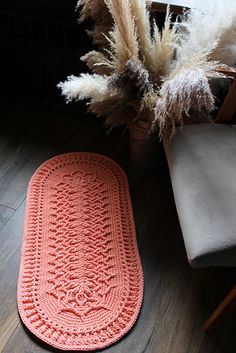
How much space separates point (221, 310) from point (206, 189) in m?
0.39

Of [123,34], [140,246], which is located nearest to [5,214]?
[140,246]

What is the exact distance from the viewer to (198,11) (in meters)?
1.12

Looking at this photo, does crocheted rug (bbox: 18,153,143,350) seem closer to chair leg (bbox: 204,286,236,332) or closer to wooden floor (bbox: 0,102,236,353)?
wooden floor (bbox: 0,102,236,353)

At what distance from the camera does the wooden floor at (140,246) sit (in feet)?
3.62

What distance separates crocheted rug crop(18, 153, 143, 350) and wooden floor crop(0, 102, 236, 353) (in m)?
0.04

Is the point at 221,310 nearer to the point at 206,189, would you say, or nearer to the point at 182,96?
the point at 206,189

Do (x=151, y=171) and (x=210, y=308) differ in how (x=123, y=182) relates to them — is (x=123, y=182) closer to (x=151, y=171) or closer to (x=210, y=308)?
(x=151, y=171)

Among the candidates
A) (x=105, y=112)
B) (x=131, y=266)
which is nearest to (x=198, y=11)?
(x=105, y=112)

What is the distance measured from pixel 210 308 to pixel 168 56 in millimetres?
855

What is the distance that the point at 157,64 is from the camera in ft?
3.86

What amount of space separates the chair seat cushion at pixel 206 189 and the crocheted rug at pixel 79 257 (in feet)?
1.32

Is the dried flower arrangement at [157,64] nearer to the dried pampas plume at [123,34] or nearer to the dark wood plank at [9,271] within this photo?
the dried pampas plume at [123,34]

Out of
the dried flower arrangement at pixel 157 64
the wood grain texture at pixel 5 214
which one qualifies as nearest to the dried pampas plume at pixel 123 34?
the dried flower arrangement at pixel 157 64

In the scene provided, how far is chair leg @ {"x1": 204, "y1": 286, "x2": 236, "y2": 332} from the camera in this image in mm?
1000
